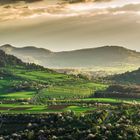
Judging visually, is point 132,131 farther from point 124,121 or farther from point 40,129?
point 40,129

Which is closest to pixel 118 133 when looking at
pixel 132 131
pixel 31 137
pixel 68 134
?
pixel 132 131

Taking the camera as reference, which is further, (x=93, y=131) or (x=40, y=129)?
(x=40, y=129)

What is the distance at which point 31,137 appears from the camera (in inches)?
7377

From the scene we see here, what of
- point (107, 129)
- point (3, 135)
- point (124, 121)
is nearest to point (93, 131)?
point (107, 129)

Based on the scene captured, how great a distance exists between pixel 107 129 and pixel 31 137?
2489 cm

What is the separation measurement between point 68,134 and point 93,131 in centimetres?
808

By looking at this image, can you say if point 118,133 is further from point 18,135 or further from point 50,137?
point 18,135

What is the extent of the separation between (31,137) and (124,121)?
3352cm

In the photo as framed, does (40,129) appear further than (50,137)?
Yes

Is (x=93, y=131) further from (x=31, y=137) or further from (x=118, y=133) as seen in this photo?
(x=31, y=137)

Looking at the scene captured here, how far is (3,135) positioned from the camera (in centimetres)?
19750

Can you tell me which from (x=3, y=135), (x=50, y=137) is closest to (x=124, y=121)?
(x=50, y=137)

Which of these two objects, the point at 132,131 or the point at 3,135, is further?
the point at 3,135

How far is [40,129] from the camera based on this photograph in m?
198
